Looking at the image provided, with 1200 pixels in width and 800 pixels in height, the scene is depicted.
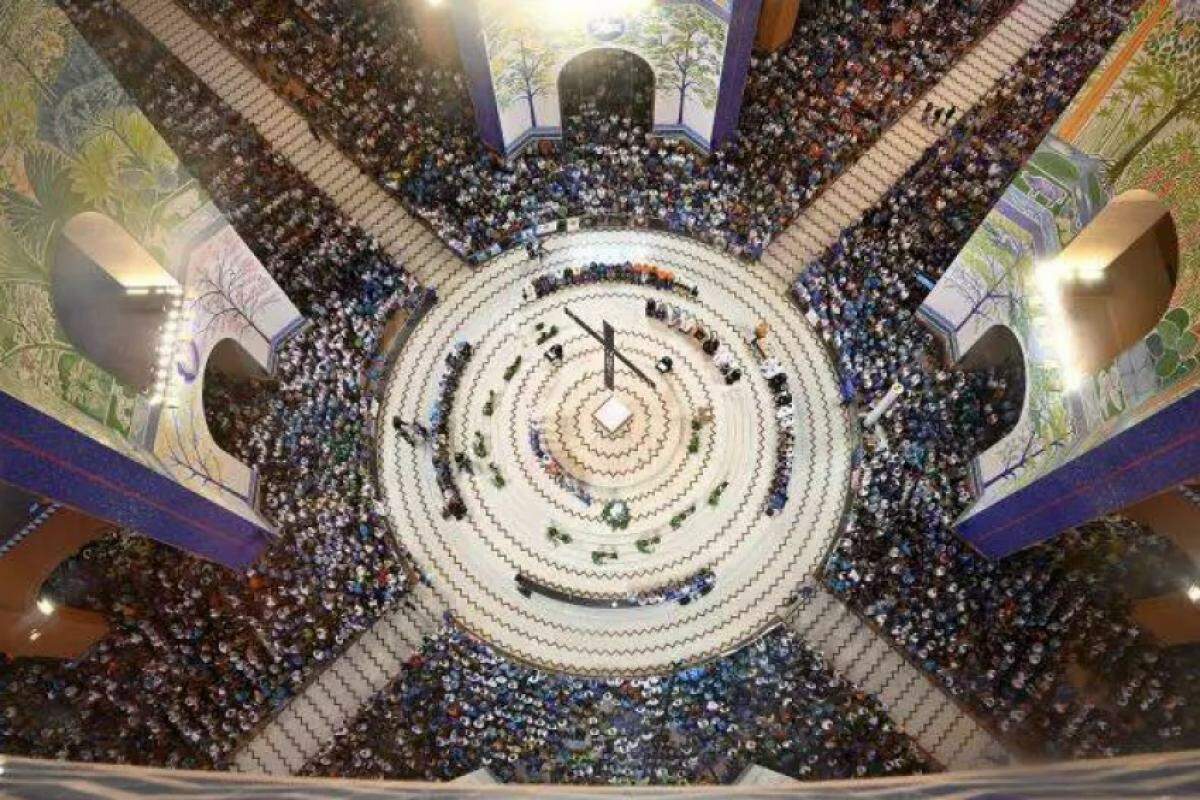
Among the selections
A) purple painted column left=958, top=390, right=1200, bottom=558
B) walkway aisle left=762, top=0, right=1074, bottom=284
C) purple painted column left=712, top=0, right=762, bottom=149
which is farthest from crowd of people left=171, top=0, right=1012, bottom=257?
purple painted column left=958, top=390, right=1200, bottom=558

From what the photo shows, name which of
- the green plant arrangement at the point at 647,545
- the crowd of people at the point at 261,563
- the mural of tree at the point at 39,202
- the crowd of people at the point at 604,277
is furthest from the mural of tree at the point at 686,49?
the mural of tree at the point at 39,202

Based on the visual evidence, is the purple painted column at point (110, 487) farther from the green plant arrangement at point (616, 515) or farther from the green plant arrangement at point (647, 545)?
the green plant arrangement at point (647, 545)

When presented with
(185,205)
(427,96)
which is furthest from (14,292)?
(427,96)

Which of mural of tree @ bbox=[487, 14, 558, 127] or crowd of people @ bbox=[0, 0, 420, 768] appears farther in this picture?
mural of tree @ bbox=[487, 14, 558, 127]

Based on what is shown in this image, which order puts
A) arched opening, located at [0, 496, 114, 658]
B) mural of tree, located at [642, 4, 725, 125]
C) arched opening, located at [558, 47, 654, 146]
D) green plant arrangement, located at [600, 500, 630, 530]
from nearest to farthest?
arched opening, located at [0, 496, 114, 658], mural of tree, located at [642, 4, 725, 125], green plant arrangement, located at [600, 500, 630, 530], arched opening, located at [558, 47, 654, 146]

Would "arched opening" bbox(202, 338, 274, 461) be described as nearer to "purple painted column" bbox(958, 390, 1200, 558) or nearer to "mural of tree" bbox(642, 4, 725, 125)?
"mural of tree" bbox(642, 4, 725, 125)

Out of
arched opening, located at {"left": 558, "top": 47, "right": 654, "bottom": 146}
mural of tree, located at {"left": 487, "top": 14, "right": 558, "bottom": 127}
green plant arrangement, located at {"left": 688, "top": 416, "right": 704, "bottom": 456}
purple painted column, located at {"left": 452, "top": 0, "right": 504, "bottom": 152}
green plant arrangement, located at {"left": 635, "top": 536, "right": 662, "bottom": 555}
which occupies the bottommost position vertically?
green plant arrangement, located at {"left": 635, "top": 536, "right": 662, "bottom": 555}
